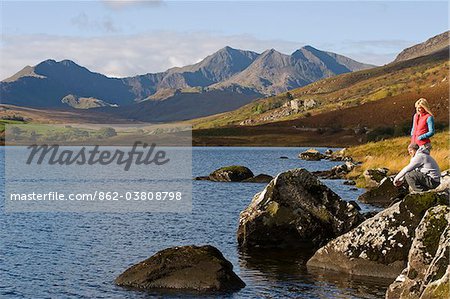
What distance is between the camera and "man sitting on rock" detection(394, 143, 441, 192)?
22484 millimetres

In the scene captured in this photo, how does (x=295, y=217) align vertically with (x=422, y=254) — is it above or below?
below

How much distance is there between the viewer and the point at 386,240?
23.5 m

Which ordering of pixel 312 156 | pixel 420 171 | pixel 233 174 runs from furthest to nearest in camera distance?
pixel 312 156, pixel 233 174, pixel 420 171

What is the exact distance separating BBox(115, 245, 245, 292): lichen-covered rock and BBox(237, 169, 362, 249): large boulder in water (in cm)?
663

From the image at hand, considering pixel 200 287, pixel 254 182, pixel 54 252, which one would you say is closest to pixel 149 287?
pixel 200 287

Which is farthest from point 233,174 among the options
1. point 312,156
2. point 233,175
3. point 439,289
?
point 439,289

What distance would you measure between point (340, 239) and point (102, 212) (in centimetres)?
2508

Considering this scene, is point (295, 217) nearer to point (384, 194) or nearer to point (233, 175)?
point (384, 194)

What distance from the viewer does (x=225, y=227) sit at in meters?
36.8

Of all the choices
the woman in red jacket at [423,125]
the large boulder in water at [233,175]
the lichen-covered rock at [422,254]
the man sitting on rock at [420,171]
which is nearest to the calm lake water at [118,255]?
the lichen-covered rock at [422,254]

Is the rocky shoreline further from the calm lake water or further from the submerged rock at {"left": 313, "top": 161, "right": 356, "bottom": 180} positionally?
the submerged rock at {"left": 313, "top": 161, "right": 356, "bottom": 180}

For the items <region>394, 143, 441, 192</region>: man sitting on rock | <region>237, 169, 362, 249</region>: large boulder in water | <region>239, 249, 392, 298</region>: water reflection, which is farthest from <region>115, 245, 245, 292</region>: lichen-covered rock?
<region>394, 143, 441, 192</region>: man sitting on rock

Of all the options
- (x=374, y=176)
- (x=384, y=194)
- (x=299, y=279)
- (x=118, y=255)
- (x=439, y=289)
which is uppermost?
(x=439, y=289)

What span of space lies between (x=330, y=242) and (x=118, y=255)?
32.0 ft
